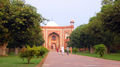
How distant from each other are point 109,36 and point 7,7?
2143 cm

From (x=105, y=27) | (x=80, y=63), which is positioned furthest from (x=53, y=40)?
(x=80, y=63)

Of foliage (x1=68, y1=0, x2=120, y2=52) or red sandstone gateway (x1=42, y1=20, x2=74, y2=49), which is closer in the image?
foliage (x1=68, y1=0, x2=120, y2=52)

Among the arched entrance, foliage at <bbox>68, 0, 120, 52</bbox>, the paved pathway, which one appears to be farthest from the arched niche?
the paved pathway

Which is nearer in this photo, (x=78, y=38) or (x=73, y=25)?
(x=78, y=38)

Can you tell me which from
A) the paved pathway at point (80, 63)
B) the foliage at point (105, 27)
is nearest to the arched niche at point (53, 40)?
the foliage at point (105, 27)

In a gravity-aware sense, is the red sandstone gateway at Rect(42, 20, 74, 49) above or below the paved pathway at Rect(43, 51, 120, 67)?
above

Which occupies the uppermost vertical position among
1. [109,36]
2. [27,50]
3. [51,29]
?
[51,29]

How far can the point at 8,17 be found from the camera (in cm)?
1889

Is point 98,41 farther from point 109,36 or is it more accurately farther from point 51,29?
point 51,29

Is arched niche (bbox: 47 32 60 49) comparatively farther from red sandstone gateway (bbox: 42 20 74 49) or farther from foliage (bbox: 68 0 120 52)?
foliage (bbox: 68 0 120 52)

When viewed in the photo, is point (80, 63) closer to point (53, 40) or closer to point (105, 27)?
point (105, 27)

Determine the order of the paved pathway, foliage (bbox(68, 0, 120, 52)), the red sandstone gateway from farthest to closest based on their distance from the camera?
the red sandstone gateway
foliage (bbox(68, 0, 120, 52))
the paved pathway

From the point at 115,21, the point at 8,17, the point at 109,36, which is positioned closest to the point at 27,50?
the point at 8,17

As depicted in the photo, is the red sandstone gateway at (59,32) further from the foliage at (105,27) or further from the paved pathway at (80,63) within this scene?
the paved pathway at (80,63)
